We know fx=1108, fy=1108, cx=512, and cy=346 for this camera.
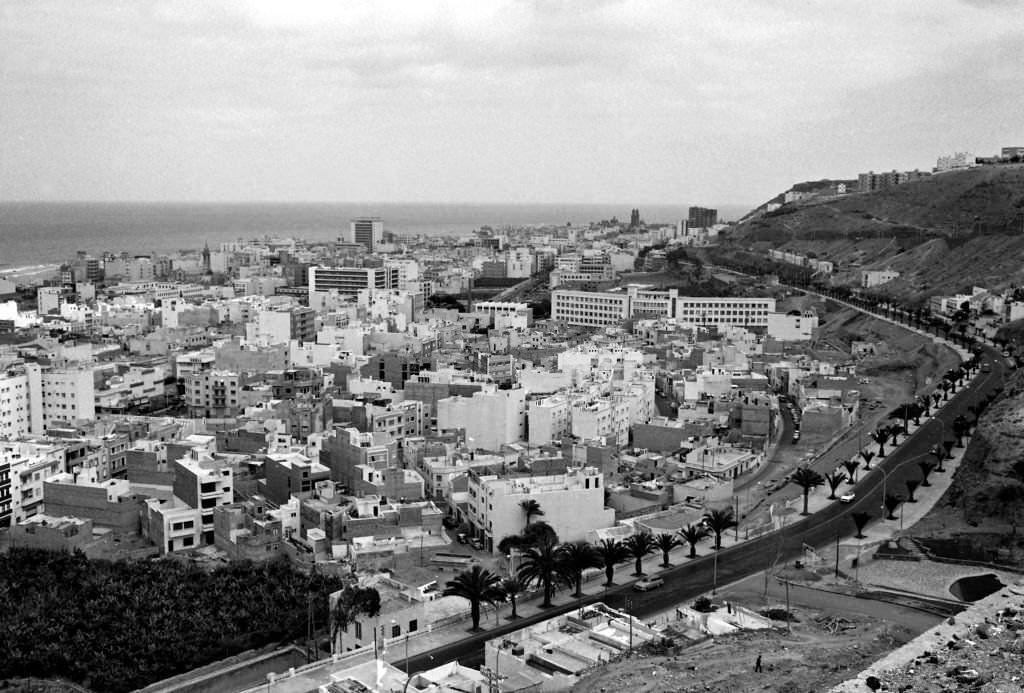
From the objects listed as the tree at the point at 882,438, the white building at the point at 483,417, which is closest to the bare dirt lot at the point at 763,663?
the tree at the point at 882,438

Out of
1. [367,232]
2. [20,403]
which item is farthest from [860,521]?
[367,232]

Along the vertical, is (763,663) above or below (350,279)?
below

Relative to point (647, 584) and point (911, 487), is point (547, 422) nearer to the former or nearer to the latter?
point (911, 487)

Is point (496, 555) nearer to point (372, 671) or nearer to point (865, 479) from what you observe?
point (372, 671)

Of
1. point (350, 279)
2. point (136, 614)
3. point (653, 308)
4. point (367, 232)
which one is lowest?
point (136, 614)

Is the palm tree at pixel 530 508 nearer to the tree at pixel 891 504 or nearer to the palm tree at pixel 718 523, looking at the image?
the palm tree at pixel 718 523

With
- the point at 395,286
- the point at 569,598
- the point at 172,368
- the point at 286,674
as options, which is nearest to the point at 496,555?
the point at 569,598
